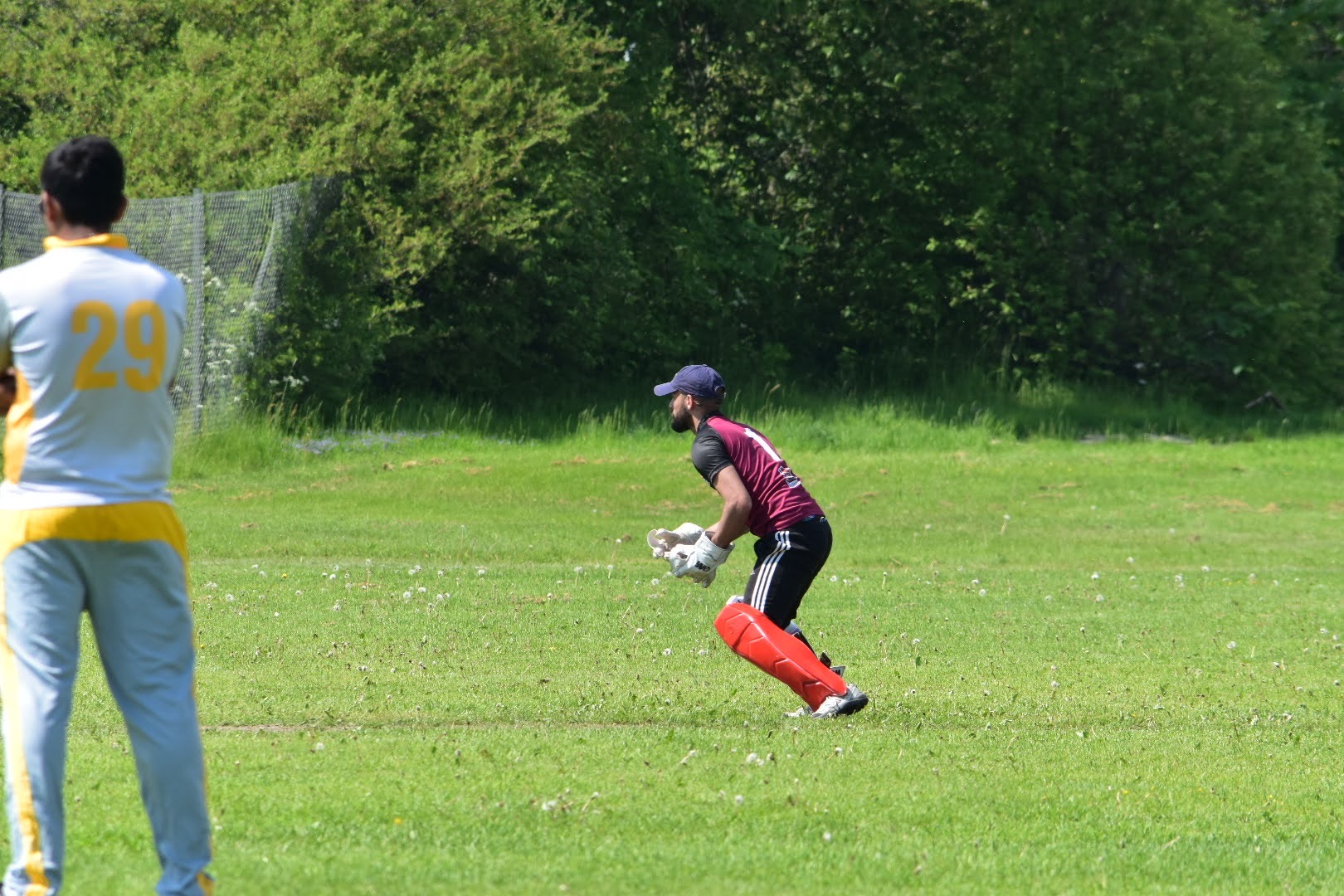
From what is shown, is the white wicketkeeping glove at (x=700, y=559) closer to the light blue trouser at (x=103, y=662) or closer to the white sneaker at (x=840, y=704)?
the white sneaker at (x=840, y=704)

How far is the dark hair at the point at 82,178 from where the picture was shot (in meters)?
4.57

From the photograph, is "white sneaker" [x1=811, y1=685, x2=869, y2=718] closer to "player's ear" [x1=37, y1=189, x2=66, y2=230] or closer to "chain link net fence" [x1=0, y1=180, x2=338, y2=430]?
"player's ear" [x1=37, y1=189, x2=66, y2=230]

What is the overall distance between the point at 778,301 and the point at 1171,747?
25.4m

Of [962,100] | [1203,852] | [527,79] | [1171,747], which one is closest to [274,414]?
[527,79]

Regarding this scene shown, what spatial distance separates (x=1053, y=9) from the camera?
3173cm

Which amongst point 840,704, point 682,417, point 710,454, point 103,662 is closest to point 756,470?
point 710,454

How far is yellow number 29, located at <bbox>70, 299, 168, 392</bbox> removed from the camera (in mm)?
4508

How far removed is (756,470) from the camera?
8.68 metres

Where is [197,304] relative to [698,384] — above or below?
below

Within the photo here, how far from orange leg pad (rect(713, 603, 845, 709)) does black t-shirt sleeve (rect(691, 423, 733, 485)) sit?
670 millimetres

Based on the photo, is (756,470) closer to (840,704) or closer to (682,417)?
(682,417)

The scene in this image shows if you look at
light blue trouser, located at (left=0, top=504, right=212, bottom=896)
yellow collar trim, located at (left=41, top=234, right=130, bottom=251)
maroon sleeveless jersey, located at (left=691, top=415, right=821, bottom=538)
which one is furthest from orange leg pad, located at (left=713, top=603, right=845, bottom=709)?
yellow collar trim, located at (left=41, top=234, right=130, bottom=251)

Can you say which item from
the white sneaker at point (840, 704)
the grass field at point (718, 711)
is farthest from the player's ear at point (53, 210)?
the white sneaker at point (840, 704)

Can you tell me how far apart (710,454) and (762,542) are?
0.55 metres
